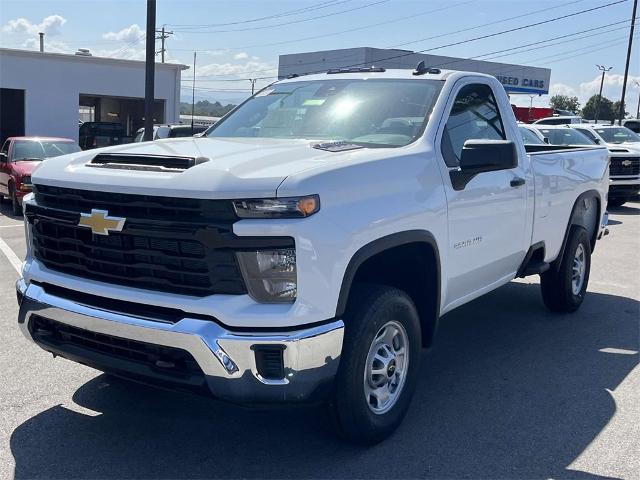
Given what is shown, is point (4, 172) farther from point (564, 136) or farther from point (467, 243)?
point (467, 243)

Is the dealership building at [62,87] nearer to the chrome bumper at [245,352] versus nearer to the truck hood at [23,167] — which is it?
the truck hood at [23,167]

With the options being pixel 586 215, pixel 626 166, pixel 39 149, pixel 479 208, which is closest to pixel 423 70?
pixel 479 208

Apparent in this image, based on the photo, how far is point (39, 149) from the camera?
14844 mm

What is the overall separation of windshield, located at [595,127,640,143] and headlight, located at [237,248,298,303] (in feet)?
56.8

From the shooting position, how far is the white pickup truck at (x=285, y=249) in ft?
10.6

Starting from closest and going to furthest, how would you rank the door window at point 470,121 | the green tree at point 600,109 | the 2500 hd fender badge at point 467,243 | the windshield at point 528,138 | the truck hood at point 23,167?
the 2500 hd fender badge at point 467,243 < the door window at point 470,121 < the windshield at point 528,138 < the truck hood at point 23,167 < the green tree at point 600,109

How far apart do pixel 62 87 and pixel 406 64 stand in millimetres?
24146

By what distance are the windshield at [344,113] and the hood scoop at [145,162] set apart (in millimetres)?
1226

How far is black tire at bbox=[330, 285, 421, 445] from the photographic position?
3568mm

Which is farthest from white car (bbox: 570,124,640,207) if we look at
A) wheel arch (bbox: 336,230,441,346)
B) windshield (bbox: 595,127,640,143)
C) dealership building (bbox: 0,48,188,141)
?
dealership building (bbox: 0,48,188,141)

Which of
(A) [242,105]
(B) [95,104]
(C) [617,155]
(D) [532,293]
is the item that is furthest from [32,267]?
(B) [95,104]

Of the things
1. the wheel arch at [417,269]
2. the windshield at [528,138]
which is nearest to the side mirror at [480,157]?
the wheel arch at [417,269]

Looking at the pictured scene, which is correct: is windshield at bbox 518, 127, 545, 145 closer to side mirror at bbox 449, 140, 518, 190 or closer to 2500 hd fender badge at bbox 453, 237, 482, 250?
2500 hd fender badge at bbox 453, 237, 482, 250

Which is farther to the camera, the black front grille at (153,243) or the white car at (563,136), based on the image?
the white car at (563,136)
